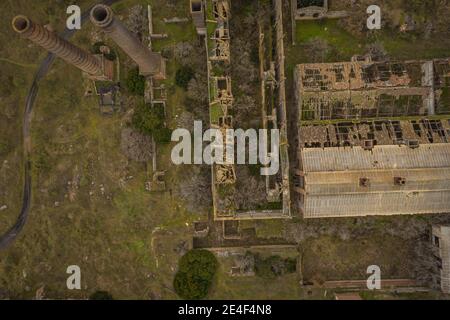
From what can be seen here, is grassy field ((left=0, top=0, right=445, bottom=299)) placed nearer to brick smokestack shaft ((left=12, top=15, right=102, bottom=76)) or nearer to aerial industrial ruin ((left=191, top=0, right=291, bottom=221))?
aerial industrial ruin ((left=191, top=0, right=291, bottom=221))

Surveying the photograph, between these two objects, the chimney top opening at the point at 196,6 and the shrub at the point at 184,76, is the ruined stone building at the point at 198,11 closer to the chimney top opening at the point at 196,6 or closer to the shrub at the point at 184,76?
the chimney top opening at the point at 196,6

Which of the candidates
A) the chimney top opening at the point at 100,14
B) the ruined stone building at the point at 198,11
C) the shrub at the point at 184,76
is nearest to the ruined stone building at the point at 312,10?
the ruined stone building at the point at 198,11

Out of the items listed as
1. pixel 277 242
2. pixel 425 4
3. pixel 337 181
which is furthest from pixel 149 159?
pixel 425 4

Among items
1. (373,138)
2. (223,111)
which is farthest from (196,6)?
(373,138)

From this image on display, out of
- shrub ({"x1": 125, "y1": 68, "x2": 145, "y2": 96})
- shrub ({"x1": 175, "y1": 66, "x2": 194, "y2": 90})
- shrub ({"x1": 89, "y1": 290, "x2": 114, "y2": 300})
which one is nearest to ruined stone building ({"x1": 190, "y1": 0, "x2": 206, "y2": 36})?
shrub ({"x1": 175, "y1": 66, "x2": 194, "y2": 90})

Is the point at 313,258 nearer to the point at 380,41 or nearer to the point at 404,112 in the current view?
the point at 404,112
